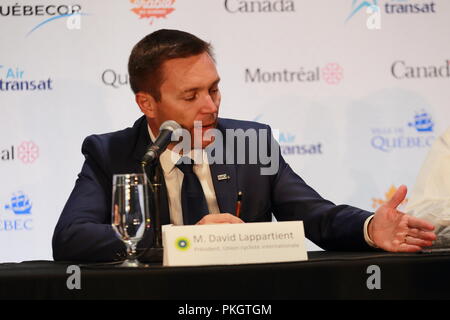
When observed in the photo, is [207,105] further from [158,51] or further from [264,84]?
[264,84]

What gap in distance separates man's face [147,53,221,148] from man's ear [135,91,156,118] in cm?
10

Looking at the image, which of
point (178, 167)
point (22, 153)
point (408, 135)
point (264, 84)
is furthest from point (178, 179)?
point (408, 135)

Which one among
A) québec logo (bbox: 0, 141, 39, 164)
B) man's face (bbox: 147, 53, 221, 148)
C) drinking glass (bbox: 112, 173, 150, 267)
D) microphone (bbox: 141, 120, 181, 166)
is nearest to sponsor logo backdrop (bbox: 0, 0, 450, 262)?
québec logo (bbox: 0, 141, 39, 164)

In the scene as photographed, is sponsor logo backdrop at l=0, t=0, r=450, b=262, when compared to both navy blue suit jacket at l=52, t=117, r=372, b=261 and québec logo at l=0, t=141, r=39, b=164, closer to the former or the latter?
québec logo at l=0, t=141, r=39, b=164

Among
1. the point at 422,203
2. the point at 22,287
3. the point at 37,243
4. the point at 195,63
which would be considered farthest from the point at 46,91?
the point at 22,287

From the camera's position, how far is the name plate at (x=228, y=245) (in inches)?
71.1

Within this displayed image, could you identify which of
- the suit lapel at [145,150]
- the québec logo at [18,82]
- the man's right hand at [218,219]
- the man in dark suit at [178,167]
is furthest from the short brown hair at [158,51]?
the québec logo at [18,82]

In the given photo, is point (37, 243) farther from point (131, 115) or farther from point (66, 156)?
point (131, 115)

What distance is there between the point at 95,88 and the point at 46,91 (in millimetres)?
287

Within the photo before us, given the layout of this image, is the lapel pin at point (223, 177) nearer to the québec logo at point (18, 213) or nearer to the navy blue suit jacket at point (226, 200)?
the navy blue suit jacket at point (226, 200)

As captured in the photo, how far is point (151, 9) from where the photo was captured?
4168 millimetres

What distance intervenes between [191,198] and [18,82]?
180 centimetres
